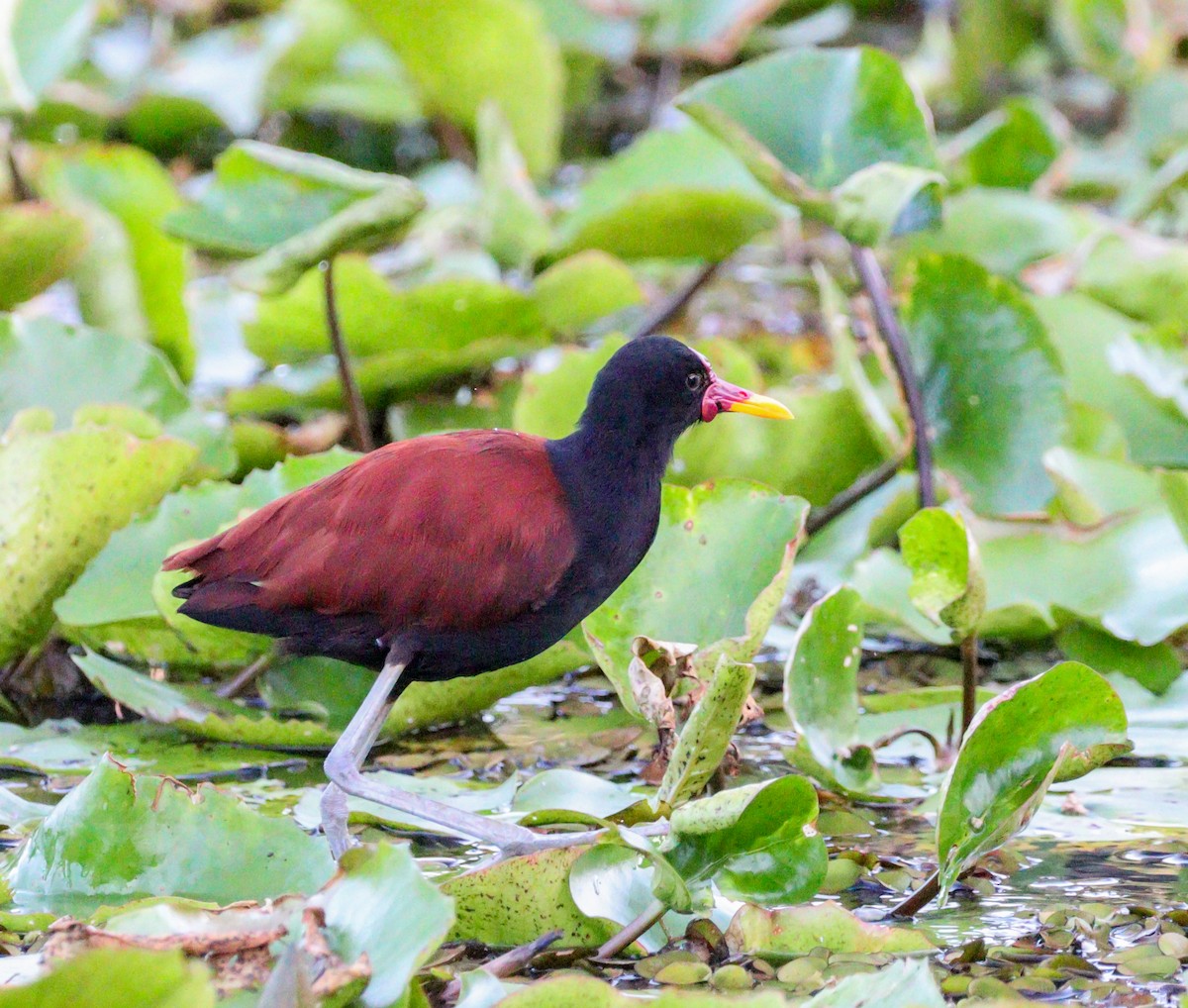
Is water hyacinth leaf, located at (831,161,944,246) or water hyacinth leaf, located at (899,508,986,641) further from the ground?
water hyacinth leaf, located at (831,161,944,246)

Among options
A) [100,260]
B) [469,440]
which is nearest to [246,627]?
[469,440]

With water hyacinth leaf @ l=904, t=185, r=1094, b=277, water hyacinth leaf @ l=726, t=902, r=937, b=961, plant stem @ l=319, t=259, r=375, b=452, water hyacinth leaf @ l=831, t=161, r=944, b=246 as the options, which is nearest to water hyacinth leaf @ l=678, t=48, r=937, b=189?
water hyacinth leaf @ l=831, t=161, r=944, b=246

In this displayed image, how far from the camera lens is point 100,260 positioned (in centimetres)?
403

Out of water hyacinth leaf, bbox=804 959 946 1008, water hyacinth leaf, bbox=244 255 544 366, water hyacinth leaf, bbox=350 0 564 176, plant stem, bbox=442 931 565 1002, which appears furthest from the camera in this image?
water hyacinth leaf, bbox=350 0 564 176

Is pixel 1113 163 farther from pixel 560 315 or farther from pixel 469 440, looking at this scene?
pixel 469 440

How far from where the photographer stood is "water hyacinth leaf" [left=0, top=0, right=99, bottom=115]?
4.18 m

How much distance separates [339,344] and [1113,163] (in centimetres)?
312

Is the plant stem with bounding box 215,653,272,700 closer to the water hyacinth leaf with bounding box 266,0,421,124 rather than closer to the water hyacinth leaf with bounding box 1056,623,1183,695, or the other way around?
the water hyacinth leaf with bounding box 1056,623,1183,695

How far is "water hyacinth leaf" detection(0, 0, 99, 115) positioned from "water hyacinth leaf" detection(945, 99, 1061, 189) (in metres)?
2.14

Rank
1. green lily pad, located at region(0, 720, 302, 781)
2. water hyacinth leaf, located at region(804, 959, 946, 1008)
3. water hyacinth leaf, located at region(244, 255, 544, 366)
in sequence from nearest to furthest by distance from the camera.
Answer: water hyacinth leaf, located at region(804, 959, 946, 1008) → green lily pad, located at region(0, 720, 302, 781) → water hyacinth leaf, located at region(244, 255, 544, 366)

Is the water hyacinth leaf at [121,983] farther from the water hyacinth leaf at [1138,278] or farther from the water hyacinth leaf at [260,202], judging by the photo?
the water hyacinth leaf at [1138,278]

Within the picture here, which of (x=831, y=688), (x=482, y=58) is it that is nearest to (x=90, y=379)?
(x=831, y=688)

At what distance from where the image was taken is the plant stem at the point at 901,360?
332cm

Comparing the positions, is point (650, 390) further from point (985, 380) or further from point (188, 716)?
point (985, 380)
